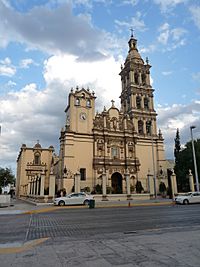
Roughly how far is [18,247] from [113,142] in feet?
127

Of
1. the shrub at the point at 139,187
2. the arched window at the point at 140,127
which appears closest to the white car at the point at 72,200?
the shrub at the point at 139,187

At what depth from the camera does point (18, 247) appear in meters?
7.18

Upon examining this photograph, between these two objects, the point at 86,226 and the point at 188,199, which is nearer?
the point at 86,226

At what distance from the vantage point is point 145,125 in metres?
49.4

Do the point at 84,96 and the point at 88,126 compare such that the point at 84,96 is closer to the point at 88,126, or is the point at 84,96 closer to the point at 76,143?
the point at 88,126

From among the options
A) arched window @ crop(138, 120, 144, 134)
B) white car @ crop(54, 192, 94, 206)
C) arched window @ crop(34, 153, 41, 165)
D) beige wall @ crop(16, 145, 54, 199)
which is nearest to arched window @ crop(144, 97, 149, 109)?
arched window @ crop(138, 120, 144, 134)

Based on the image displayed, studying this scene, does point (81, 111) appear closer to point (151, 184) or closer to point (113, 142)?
point (113, 142)

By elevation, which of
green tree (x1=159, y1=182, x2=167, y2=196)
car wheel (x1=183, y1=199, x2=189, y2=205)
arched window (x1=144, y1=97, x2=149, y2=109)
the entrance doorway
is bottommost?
car wheel (x1=183, y1=199, x2=189, y2=205)

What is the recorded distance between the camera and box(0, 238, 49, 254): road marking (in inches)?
265

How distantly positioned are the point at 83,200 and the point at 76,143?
16.0 metres

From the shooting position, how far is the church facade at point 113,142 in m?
40.8

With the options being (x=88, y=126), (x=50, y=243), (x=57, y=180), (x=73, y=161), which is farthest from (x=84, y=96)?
(x=50, y=243)

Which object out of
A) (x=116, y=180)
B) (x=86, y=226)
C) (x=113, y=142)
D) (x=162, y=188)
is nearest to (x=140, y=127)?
(x=113, y=142)

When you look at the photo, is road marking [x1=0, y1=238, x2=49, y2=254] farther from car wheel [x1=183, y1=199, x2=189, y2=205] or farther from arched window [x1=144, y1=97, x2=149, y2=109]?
arched window [x1=144, y1=97, x2=149, y2=109]
